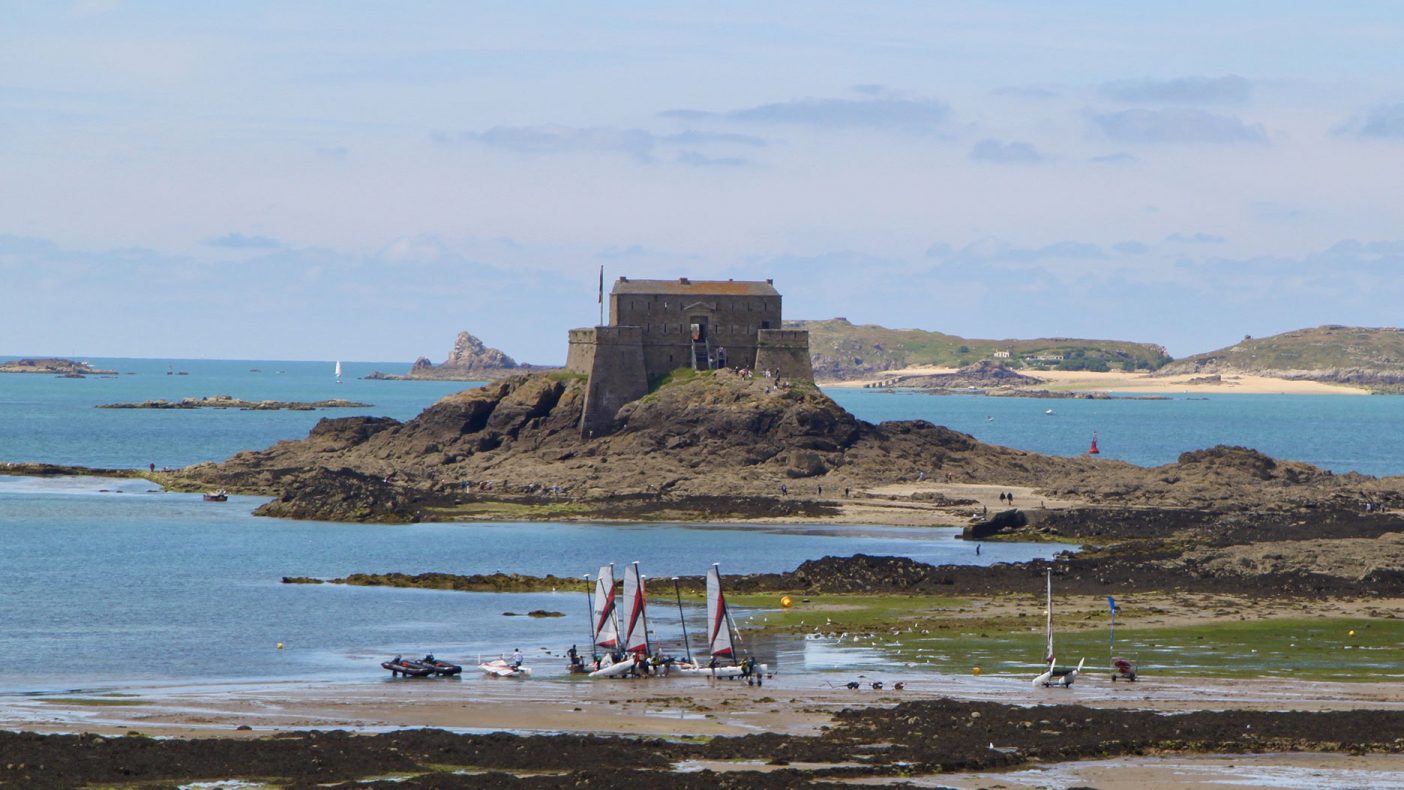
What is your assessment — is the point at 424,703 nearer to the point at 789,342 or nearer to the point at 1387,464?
the point at 789,342

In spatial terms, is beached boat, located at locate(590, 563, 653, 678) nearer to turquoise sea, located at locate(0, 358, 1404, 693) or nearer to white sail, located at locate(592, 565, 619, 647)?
white sail, located at locate(592, 565, 619, 647)

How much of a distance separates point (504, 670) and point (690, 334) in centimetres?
6708

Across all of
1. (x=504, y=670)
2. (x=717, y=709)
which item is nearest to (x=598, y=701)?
(x=717, y=709)

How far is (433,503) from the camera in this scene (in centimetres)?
8925

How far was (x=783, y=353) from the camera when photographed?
4343 inches

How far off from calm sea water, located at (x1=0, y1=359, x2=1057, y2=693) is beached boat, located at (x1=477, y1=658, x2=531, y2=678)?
6.78 feet

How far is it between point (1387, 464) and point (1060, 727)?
10825 centimetres

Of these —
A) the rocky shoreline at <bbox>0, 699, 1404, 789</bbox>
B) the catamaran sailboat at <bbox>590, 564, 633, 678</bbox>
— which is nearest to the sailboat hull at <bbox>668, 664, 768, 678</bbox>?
the catamaran sailboat at <bbox>590, 564, 633, 678</bbox>

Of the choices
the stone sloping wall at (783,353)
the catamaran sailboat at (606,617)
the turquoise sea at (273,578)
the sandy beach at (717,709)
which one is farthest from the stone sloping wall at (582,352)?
the sandy beach at (717,709)

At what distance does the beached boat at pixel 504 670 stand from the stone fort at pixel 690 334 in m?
61.2

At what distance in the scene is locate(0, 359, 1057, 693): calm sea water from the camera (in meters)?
47.1

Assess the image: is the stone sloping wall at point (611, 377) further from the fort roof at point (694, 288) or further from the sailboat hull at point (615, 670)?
the sailboat hull at point (615, 670)

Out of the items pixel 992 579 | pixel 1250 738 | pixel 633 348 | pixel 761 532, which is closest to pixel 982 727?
pixel 1250 738

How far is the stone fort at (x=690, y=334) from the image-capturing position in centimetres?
10631
